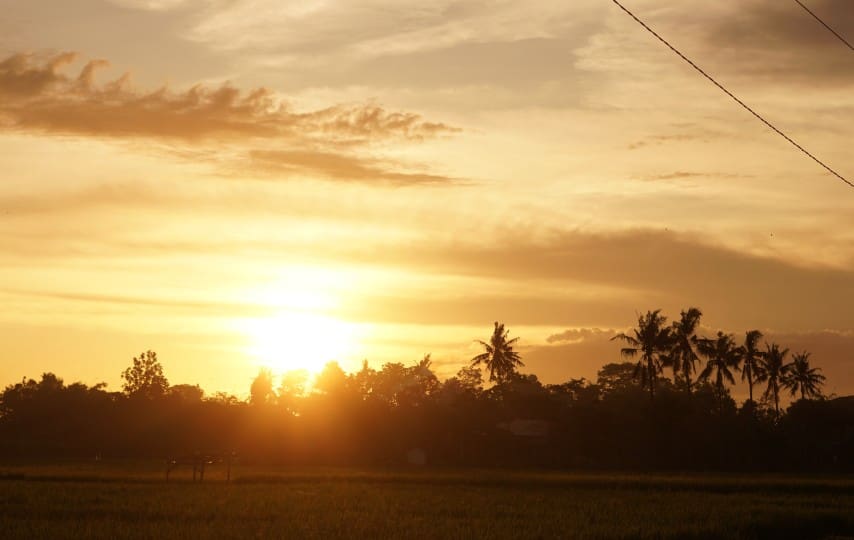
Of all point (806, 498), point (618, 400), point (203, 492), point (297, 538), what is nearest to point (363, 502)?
point (203, 492)

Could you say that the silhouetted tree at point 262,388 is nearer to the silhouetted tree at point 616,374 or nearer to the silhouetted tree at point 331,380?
the silhouetted tree at point 331,380

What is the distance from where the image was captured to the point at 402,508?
35.0 meters

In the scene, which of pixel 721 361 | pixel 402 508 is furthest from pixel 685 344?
pixel 402 508

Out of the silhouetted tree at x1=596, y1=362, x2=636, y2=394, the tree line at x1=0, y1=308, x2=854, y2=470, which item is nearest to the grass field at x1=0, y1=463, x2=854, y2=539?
the tree line at x1=0, y1=308, x2=854, y2=470

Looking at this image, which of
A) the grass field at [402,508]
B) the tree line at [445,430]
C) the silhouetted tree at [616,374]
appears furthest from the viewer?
the silhouetted tree at [616,374]

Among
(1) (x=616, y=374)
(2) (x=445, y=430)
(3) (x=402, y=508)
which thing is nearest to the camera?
(3) (x=402, y=508)

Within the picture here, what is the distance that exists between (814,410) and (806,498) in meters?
40.9

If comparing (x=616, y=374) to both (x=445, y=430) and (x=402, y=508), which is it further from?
(x=402, y=508)

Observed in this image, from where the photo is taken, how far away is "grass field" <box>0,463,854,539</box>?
28.1 meters

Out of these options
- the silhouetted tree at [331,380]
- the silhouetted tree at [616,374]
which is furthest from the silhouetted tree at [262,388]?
the silhouetted tree at [616,374]

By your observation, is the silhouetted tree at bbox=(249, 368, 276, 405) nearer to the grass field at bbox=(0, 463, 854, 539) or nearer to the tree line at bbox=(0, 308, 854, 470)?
the tree line at bbox=(0, 308, 854, 470)

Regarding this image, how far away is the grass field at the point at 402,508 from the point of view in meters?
28.1

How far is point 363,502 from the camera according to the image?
36.8 metres

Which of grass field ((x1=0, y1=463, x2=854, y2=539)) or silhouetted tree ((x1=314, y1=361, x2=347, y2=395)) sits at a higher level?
silhouetted tree ((x1=314, y1=361, x2=347, y2=395))
